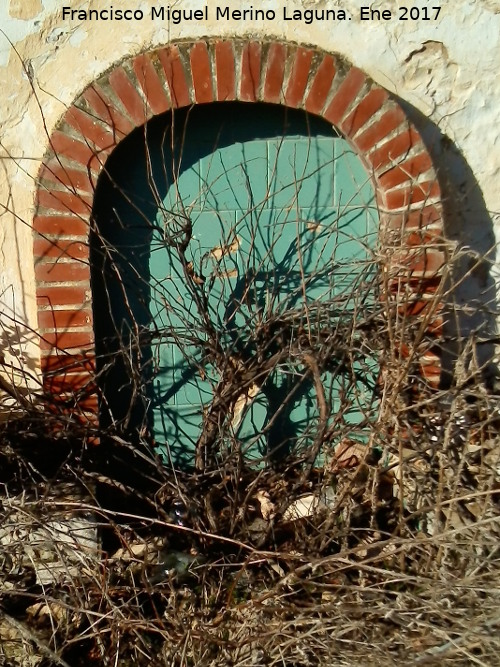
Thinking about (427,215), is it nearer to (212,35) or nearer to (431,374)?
(431,374)

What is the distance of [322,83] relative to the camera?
10.4ft

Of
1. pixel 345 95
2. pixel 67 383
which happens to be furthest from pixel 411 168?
pixel 67 383

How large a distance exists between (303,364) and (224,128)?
1141 mm

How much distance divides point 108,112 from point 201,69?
1.46 feet

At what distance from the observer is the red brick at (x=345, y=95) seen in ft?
10.4

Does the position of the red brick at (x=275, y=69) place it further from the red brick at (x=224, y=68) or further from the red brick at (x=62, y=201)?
the red brick at (x=62, y=201)

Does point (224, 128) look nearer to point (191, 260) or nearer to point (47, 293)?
point (191, 260)

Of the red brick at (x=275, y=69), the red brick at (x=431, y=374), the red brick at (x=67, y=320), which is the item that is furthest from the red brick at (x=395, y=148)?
the red brick at (x=67, y=320)

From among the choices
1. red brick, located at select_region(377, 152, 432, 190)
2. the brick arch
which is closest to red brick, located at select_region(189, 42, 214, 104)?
the brick arch

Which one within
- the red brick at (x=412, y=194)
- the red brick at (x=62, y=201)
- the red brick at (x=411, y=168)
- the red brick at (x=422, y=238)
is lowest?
the red brick at (x=422, y=238)

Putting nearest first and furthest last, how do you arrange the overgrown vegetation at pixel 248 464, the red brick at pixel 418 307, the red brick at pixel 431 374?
the overgrown vegetation at pixel 248 464 → the red brick at pixel 418 307 → the red brick at pixel 431 374

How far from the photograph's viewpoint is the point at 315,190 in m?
3.39

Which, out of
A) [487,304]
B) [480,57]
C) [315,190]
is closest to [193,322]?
[315,190]

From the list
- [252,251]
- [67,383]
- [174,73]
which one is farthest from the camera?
[252,251]
